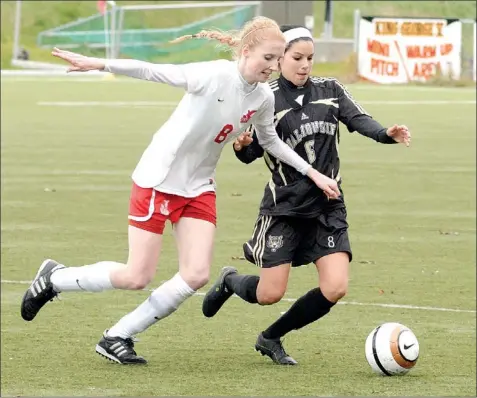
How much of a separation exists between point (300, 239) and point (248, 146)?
0.63 m

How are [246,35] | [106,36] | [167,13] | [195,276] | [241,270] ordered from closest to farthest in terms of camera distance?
[246,35]
[195,276]
[241,270]
[106,36]
[167,13]

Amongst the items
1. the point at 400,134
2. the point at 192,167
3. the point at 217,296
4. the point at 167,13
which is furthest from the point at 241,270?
the point at 167,13

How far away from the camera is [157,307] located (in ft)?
26.8

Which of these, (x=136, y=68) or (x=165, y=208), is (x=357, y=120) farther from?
(x=136, y=68)

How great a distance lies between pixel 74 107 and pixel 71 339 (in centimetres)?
2321

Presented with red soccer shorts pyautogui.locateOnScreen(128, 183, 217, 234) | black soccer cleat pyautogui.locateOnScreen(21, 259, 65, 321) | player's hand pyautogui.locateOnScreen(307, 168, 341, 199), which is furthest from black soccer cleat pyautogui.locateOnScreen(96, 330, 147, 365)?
player's hand pyautogui.locateOnScreen(307, 168, 341, 199)

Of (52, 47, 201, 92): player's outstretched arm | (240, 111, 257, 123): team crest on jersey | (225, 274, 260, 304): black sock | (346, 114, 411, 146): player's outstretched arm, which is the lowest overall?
(225, 274, 260, 304): black sock

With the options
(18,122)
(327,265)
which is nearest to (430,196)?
(327,265)

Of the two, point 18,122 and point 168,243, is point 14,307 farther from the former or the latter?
point 18,122

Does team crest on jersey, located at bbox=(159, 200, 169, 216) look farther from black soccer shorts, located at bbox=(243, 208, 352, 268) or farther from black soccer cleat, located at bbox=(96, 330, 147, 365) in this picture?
black soccer cleat, located at bbox=(96, 330, 147, 365)

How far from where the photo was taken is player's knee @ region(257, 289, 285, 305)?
8398 mm

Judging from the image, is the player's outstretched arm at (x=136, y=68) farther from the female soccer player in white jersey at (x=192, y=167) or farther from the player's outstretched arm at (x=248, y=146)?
the player's outstretched arm at (x=248, y=146)

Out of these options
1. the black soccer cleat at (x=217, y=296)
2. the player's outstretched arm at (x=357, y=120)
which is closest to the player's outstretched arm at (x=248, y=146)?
the player's outstretched arm at (x=357, y=120)

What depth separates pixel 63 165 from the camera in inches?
804
